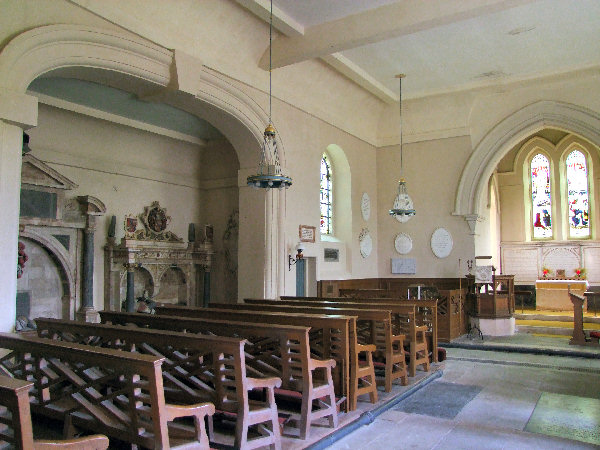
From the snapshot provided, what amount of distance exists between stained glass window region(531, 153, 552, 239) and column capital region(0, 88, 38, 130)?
1347 centimetres

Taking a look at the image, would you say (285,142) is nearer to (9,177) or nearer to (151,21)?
(151,21)

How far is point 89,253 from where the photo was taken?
315 inches

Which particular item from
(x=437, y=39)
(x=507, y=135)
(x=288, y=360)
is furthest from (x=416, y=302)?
(x=507, y=135)

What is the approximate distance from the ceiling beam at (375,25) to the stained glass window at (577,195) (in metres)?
9.42

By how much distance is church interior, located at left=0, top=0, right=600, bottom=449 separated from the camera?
12.5 feet

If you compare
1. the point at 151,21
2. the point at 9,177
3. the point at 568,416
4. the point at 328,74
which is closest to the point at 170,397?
the point at 9,177

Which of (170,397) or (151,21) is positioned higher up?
(151,21)

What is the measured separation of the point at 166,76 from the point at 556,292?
35.3ft

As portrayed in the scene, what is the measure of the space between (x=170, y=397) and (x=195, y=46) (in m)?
4.87

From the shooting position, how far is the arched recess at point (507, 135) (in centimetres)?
988

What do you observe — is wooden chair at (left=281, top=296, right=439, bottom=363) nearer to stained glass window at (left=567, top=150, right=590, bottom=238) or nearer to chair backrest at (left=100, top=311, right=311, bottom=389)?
chair backrest at (left=100, top=311, right=311, bottom=389)

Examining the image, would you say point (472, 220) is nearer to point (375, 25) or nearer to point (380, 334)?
point (375, 25)

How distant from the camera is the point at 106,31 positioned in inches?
227

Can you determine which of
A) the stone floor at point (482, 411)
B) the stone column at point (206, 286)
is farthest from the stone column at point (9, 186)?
the stone column at point (206, 286)
